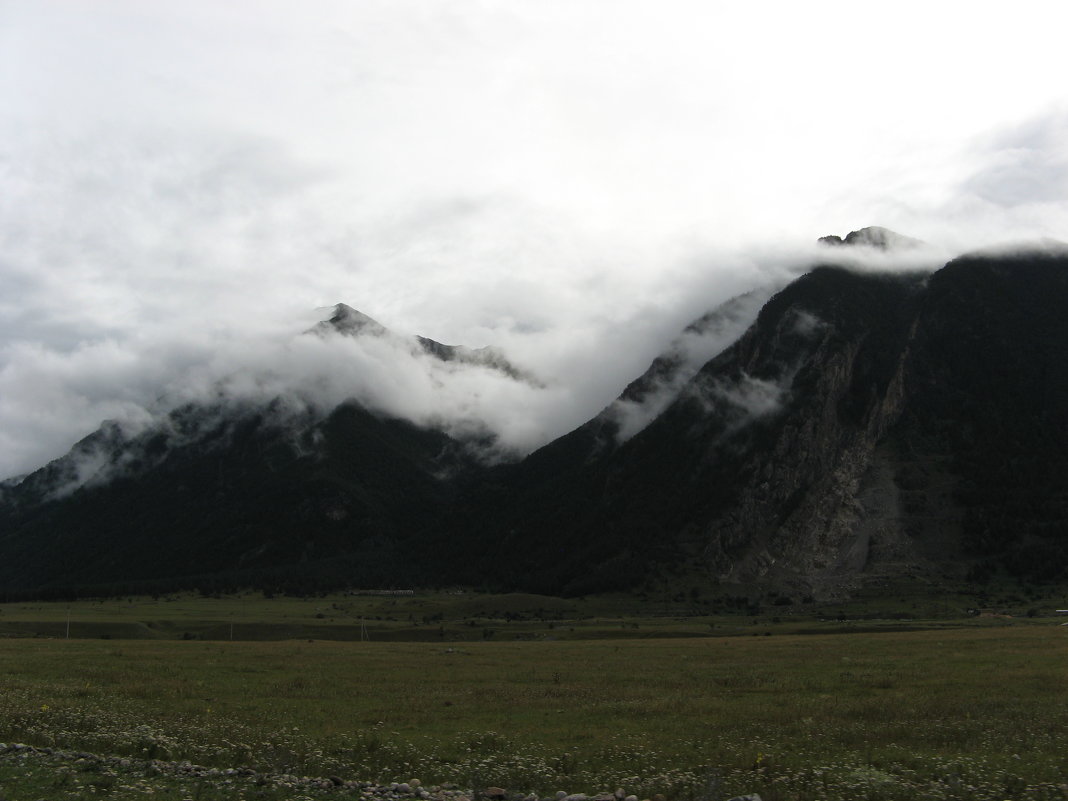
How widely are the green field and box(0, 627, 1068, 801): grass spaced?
5.1 inches

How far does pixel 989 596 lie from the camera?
19388cm

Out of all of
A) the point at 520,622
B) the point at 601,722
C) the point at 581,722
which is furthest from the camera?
the point at 520,622

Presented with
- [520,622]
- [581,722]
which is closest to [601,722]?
[581,722]

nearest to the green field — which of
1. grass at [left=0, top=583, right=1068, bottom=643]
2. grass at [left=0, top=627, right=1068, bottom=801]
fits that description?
grass at [left=0, top=627, right=1068, bottom=801]

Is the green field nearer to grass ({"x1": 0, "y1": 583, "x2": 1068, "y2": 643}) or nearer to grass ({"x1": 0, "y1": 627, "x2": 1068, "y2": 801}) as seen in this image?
grass ({"x1": 0, "y1": 627, "x2": 1068, "y2": 801})

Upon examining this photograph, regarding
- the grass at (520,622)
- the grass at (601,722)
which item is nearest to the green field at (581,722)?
the grass at (601,722)

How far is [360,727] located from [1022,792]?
24306mm

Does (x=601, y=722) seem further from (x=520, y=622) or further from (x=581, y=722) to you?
(x=520, y=622)

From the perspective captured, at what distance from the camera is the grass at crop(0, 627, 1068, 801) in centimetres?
2508

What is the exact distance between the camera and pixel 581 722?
36.7 meters

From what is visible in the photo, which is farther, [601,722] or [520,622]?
[520,622]

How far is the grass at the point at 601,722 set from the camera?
2508 cm

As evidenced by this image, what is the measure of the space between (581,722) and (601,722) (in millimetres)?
891

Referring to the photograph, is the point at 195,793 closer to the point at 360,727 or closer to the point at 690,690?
the point at 360,727
